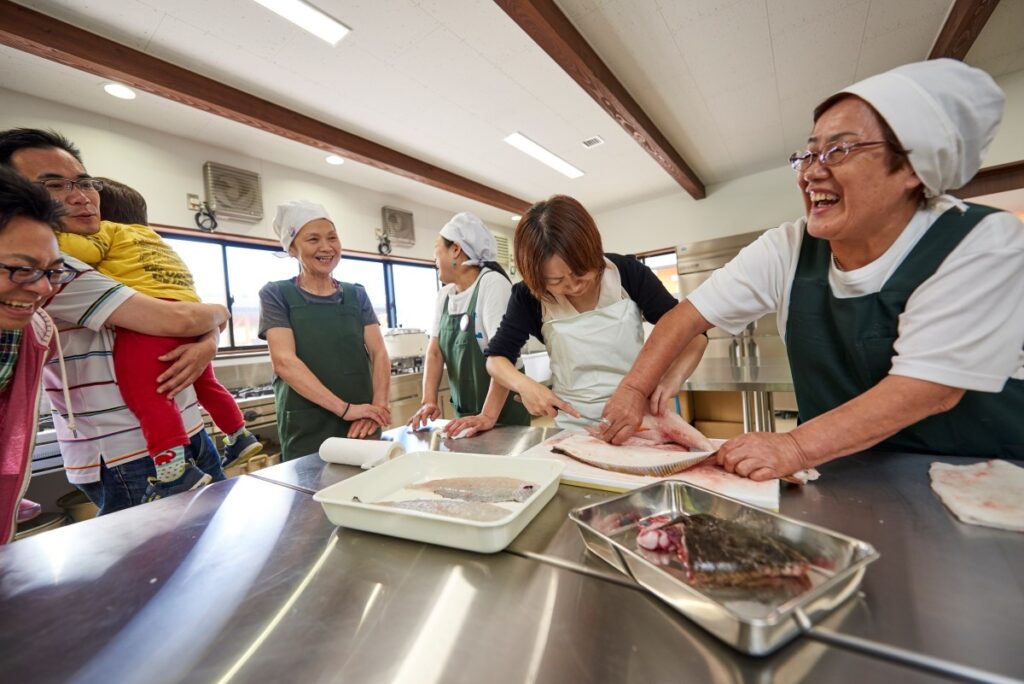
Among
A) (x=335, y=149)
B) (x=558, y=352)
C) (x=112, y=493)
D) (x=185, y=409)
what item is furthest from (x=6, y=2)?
(x=558, y=352)

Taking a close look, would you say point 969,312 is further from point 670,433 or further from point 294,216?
point 294,216

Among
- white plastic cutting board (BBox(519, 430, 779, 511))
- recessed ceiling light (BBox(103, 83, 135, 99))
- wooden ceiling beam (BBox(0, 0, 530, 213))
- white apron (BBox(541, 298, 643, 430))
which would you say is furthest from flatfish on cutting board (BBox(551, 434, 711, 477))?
recessed ceiling light (BBox(103, 83, 135, 99))

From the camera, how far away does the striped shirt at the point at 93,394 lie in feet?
4.20

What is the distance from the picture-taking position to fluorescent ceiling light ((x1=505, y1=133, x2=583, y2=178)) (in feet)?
13.8

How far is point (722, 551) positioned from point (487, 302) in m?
1.74

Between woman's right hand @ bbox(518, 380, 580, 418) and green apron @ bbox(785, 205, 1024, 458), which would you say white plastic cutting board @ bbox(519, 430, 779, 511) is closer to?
woman's right hand @ bbox(518, 380, 580, 418)

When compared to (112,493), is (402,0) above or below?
above

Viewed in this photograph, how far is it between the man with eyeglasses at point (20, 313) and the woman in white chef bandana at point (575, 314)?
1.24 m

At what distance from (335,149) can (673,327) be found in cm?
359

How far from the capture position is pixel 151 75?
2629mm

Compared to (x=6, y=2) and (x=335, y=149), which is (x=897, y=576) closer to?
(x=6, y=2)

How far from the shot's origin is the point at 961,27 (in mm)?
2879

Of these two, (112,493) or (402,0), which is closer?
(112,493)

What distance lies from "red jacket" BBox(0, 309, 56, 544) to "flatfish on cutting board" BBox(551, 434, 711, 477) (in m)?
1.32
